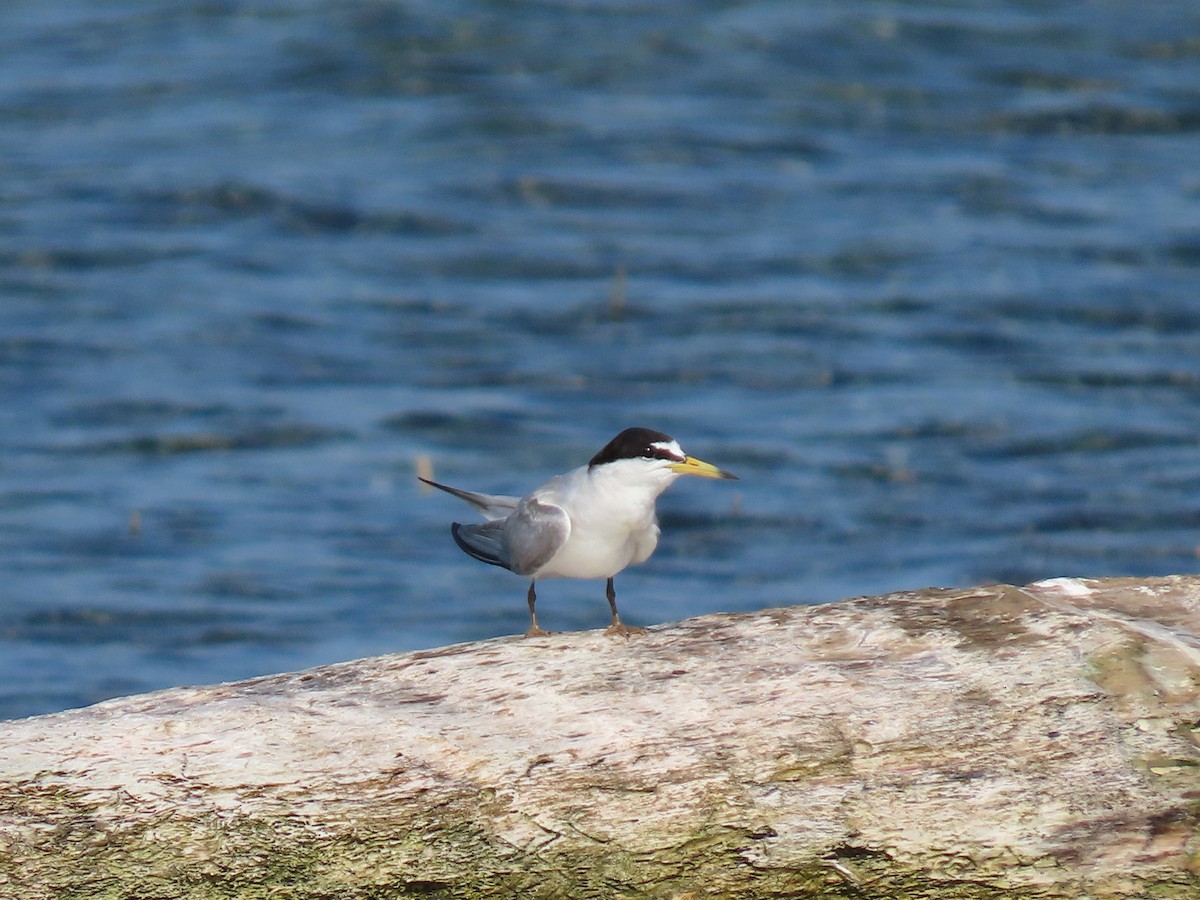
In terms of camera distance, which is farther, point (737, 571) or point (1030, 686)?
point (737, 571)

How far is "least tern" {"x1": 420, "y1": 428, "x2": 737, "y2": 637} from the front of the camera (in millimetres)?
6449

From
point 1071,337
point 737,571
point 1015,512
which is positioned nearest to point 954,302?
point 1071,337

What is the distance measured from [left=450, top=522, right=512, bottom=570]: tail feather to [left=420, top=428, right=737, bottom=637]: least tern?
77 millimetres

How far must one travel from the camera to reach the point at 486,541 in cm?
702

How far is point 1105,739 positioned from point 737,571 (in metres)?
6.64

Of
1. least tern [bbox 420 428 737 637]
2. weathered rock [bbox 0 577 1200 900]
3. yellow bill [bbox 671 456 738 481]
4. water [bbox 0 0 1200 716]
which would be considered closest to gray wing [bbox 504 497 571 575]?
least tern [bbox 420 428 737 637]

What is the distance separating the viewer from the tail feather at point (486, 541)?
6.88m

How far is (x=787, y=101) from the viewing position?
20.1m

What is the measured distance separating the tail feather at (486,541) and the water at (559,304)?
3.50m

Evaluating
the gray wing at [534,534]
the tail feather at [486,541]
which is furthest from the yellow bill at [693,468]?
the tail feather at [486,541]

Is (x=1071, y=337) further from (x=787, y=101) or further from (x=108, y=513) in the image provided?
(x=108, y=513)

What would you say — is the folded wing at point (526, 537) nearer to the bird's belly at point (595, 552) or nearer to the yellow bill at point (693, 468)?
the bird's belly at point (595, 552)

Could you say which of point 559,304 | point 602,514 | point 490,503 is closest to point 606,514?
point 602,514

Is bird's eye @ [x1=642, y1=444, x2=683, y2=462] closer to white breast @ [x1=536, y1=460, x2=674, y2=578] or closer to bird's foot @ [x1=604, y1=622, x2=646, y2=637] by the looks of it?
white breast @ [x1=536, y1=460, x2=674, y2=578]
